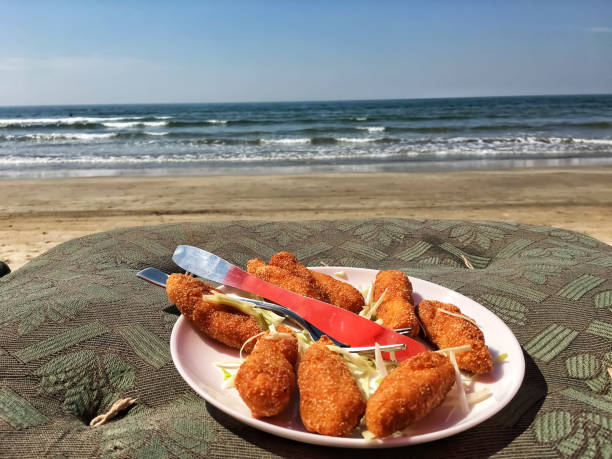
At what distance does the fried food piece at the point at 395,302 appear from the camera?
59.1 inches

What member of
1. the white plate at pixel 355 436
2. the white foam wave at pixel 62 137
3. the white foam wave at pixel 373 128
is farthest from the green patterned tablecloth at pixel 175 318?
the white foam wave at pixel 62 137

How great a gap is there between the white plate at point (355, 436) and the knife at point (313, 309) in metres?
0.20

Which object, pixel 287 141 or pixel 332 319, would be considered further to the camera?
pixel 287 141

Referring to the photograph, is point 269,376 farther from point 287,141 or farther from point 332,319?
point 287,141

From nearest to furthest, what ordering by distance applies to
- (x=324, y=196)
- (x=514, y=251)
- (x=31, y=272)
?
(x=31, y=272) < (x=514, y=251) < (x=324, y=196)

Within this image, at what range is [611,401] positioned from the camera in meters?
1.49

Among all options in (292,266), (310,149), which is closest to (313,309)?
(292,266)

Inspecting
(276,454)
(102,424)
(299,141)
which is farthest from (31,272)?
(299,141)

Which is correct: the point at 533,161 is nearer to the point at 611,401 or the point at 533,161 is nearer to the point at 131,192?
the point at 131,192

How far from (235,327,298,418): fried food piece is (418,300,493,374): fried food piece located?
1.56 feet

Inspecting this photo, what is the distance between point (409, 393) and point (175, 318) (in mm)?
1154

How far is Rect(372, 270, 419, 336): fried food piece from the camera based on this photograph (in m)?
1.50

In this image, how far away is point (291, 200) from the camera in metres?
7.19

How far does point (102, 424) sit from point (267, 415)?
2.13 ft
